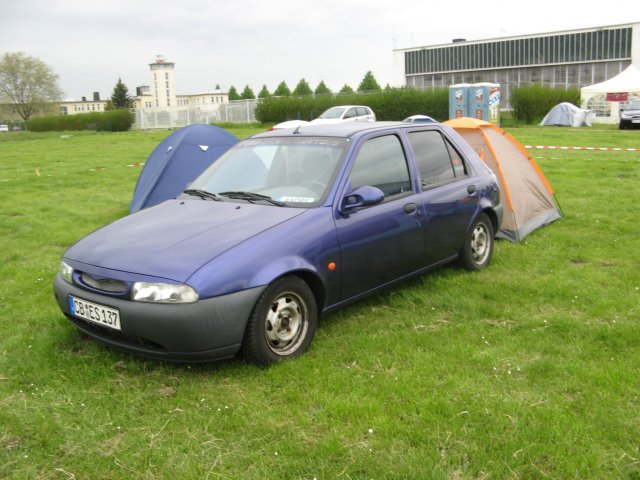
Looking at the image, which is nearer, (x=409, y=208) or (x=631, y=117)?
(x=409, y=208)

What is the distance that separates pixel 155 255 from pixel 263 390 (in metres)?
1.08

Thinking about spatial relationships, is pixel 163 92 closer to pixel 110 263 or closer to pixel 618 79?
pixel 618 79

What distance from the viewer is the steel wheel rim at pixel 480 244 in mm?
6147

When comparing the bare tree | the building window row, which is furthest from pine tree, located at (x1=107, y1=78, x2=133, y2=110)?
the building window row

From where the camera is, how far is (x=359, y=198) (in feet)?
14.8

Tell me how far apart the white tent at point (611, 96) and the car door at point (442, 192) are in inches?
1345

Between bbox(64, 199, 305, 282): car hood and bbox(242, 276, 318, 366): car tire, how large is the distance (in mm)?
410

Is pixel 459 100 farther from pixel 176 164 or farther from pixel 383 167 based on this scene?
pixel 383 167

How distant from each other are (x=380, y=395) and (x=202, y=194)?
230cm

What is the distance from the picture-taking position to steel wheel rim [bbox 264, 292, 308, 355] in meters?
3.97

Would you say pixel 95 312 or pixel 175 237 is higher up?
pixel 175 237

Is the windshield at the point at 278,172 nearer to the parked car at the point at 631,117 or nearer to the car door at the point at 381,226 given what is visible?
the car door at the point at 381,226

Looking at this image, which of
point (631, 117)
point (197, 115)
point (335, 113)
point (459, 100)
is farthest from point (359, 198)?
point (197, 115)

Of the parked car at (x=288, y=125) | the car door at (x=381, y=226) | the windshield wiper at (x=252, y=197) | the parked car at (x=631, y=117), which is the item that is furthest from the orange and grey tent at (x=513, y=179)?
the parked car at (x=631, y=117)
